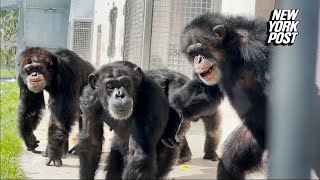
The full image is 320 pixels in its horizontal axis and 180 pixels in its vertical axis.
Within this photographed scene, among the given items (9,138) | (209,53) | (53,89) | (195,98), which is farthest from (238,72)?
(9,138)

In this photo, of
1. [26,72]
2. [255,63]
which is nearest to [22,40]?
[26,72]

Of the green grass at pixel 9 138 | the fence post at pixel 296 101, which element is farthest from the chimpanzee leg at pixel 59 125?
the fence post at pixel 296 101

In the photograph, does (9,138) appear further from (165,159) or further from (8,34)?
(165,159)

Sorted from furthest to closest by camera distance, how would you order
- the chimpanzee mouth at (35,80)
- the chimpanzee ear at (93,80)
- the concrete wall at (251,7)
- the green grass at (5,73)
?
the green grass at (5,73), the concrete wall at (251,7), the chimpanzee mouth at (35,80), the chimpanzee ear at (93,80)

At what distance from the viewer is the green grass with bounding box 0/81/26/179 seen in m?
3.62

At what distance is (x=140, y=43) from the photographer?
6.09m

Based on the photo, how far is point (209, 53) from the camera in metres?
3.33

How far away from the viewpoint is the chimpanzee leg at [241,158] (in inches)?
126

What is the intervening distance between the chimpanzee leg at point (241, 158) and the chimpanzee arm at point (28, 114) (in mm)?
2405

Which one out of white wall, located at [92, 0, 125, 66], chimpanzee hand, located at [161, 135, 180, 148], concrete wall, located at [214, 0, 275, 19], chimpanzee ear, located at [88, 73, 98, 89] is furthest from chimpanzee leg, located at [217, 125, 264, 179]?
white wall, located at [92, 0, 125, 66]

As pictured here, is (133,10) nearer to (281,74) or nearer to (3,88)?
(3,88)

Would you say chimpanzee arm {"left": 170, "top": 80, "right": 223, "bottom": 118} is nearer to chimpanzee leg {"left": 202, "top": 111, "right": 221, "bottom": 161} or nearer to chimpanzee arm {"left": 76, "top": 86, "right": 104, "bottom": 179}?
chimpanzee arm {"left": 76, "top": 86, "right": 104, "bottom": 179}

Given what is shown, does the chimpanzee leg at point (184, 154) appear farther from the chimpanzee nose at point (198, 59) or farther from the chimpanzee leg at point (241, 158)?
the chimpanzee nose at point (198, 59)

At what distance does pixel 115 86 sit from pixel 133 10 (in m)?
3.87
